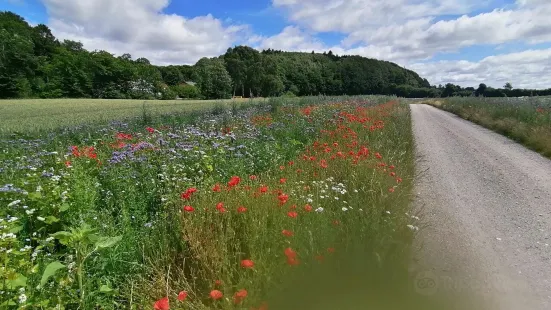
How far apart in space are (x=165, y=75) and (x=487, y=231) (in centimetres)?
8587

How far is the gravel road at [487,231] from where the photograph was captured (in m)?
3.17

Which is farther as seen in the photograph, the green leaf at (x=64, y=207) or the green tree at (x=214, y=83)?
the green tree at (x=214, y=83)

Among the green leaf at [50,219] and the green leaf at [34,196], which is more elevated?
the green leaf at [34,196]

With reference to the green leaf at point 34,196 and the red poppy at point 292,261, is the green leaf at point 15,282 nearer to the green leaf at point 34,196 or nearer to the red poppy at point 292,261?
the green leaf at point 34,196

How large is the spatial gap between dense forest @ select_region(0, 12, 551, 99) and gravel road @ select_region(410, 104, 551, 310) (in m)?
25.9

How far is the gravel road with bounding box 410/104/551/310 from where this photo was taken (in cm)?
317

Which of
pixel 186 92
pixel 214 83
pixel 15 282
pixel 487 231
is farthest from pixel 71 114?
pixel 214 83

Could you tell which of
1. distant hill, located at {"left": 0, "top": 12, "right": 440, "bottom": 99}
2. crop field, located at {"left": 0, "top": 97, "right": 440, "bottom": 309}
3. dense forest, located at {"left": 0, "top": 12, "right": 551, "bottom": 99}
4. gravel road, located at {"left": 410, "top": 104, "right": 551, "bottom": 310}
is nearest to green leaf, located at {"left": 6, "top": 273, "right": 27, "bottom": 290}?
crop field, located at {"left": 0, "top": 97, "right": 440, "bottom": 309}

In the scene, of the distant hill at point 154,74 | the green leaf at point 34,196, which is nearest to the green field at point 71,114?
the distant hill at point 154,74

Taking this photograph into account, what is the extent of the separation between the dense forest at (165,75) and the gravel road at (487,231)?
2588 cm

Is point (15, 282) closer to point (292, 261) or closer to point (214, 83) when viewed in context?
point (292, 261)

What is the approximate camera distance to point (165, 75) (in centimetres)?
8275

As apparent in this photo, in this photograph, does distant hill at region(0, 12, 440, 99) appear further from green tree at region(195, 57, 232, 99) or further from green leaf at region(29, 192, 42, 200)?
green leaf at region(29, 192, 42, 200)

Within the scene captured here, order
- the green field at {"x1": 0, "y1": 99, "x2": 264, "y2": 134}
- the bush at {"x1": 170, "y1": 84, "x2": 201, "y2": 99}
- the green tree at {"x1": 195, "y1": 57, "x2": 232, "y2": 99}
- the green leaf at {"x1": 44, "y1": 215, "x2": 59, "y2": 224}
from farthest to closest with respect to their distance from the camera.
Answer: the green tree at {"x1": 195, "y1": 57, "x2": 232, "y2": 99} → the bush at {"x1": 170, "y1": 84, "x2": 201, "y2": 99} → the green field at {"x1": 0, "y1": 99, "x2": 264, "y2": 134} → the green leaf at {"x1": 44, "y1": 215, "x2": 59, "y2": 224}
